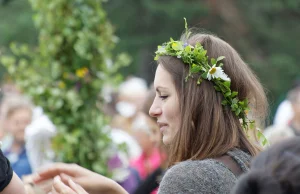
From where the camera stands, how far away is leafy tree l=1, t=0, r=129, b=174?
223 inches

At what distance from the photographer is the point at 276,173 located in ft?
5.40

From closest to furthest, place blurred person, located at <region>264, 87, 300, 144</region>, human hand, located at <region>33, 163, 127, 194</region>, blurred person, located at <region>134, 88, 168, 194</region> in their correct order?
1. human hand, located at <region>33, 163, 127, 194</region>
2. blurred person, located at <region>134, 88, 168, 194</region>
3. blurred person, located at <region>264, 87, 300, 144</region>

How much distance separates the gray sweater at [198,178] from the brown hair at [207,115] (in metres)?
0.11

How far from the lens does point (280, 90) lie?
1831 cm

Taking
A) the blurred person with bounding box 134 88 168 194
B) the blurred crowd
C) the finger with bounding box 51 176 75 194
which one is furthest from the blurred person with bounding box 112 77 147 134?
the finger with bounding box 51 176 75 194

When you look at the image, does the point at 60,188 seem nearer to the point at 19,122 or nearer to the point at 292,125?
the point at 19,122

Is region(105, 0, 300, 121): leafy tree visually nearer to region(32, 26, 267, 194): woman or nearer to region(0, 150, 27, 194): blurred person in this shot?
region(32, 26, 267, 194): woman

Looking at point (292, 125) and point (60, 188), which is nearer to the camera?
point (60, 188)

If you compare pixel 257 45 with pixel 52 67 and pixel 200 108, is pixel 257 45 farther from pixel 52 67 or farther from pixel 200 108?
pixel 200 108

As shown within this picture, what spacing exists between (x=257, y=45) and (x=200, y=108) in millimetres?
16408

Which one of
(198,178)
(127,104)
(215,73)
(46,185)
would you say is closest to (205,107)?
(215,73)

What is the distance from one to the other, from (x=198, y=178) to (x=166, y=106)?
15.8 inches

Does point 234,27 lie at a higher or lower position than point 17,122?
higher

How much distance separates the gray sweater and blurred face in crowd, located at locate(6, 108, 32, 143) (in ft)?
14.2
